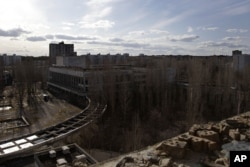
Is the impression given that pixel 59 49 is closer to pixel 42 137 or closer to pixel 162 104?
pixel 162 104

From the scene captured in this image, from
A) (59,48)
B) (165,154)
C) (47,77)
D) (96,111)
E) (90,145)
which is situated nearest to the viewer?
(165,154)

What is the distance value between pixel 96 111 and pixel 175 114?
874 cm

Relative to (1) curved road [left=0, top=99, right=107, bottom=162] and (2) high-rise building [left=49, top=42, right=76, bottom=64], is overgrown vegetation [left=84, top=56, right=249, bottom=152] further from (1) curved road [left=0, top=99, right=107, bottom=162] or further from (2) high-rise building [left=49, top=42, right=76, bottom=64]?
(2) high-rise building [left=49, top=42, right=76, bottom=64]

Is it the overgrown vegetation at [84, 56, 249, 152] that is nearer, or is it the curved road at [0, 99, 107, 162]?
the curved road at [0, 99, 107, 162]

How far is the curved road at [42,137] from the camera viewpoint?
14.2 m

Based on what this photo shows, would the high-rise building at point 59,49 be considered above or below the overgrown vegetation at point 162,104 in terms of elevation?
above

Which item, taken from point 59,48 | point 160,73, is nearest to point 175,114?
point 160,73

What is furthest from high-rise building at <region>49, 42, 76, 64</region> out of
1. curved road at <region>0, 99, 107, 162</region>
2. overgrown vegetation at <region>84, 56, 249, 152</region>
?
curved road at <region>0, 99, 107, 162</region>

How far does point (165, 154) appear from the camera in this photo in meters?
4.60

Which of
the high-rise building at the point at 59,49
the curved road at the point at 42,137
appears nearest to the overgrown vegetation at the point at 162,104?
the curved road at the point at 42,137

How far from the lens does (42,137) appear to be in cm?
1666

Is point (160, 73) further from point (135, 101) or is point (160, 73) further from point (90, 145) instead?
point (90, 145)

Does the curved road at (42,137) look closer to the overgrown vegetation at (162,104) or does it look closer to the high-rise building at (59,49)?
the overgrown vegetation at (162,104)

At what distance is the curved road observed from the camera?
14169 mm
